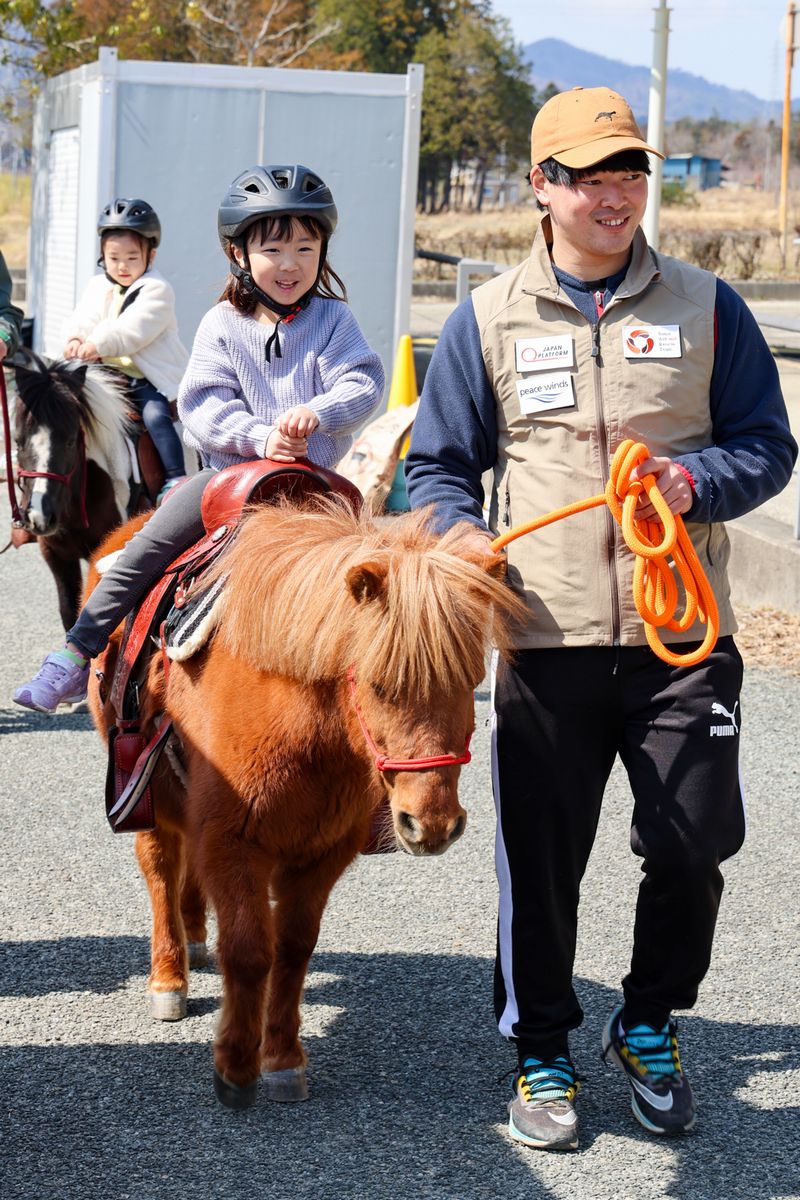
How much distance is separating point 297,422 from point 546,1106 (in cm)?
174

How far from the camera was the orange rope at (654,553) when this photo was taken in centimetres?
294

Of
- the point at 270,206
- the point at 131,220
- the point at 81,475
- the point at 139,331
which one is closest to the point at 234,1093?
the point at 270,206

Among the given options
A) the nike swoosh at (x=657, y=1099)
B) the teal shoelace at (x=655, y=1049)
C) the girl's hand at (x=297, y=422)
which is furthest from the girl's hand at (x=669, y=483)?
the nike swoosh at (x=657, y=1099)

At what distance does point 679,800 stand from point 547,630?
0.47 metres

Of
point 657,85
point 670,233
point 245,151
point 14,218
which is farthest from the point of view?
point 14,218

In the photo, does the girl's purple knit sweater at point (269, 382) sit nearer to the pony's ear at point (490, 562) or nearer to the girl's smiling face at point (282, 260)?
the girl's smiling face at point (282, 260)

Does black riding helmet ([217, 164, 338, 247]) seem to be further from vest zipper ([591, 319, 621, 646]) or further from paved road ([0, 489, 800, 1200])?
paved road ([0, 489, 800, 1200])

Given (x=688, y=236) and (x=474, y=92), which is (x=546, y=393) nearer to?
(x=688, y=236)

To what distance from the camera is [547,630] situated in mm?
3152

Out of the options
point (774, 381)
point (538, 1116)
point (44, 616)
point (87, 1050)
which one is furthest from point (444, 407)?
point (44, 616)

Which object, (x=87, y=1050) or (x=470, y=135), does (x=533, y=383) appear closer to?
(x=87, y=1050)

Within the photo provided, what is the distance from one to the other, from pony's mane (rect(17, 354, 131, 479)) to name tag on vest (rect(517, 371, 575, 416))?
3871 millimetres

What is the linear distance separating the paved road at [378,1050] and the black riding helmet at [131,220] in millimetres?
3066

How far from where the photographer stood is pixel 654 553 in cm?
294
